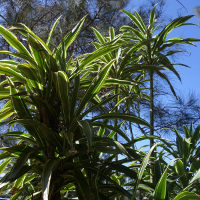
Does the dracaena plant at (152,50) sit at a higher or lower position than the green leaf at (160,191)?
higher

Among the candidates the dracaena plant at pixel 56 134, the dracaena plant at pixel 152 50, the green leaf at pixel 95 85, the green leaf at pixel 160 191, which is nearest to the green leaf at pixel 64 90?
the dracaena plant at pixel 56 134

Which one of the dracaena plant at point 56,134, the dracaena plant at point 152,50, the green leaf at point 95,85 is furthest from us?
the dracaena plant at point 152,50

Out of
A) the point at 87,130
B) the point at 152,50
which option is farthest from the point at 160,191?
the point at 152,50

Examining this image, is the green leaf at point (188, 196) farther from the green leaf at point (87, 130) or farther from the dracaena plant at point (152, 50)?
the dracaena plant at point (152, 50)

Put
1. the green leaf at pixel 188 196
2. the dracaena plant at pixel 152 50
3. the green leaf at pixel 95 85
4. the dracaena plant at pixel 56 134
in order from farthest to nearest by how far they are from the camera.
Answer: the dracaena plant at pixel 152 50
the green leaf at pixel 95 85
the dracaena plant at pixel 56 134
the green leaf at pixel 188 196

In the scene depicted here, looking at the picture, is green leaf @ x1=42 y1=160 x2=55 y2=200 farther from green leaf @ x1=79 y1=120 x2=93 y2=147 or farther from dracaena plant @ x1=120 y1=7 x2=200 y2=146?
dracaena plant @ x1=120 y1=7 x2=200 y2=146

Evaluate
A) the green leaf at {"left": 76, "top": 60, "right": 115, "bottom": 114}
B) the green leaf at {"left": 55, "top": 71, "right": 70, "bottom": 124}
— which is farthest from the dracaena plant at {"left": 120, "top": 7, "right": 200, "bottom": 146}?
the green leaf at {"left": 55, "top": 71, "right": 70, "bottom": 124}

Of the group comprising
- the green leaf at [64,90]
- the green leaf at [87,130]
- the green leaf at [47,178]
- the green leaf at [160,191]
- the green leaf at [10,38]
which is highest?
the green leaf at [10,38]

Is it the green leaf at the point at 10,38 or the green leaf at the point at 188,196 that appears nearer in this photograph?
the green leaf at the point at 188,196

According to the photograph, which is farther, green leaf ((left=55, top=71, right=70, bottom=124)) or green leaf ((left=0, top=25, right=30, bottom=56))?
green leaf ((left=0, top=25, right=30, bottom=56))

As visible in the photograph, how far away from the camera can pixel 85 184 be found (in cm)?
127

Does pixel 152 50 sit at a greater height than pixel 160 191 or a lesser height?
greater

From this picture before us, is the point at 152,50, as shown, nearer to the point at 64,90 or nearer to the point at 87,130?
the point at 64,90

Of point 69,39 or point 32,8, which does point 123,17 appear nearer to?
point 32,8
